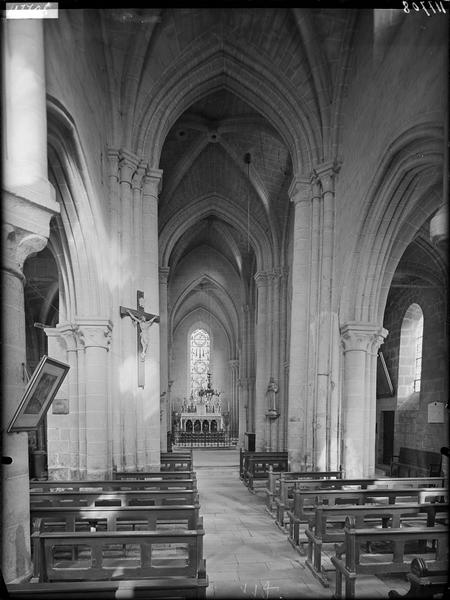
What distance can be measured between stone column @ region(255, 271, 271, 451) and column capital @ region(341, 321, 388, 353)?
8303 mm

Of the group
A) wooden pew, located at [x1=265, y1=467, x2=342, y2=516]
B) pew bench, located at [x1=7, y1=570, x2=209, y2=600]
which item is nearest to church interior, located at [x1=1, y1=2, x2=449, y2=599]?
wooden pew, located at [x1=265, y1=467, x2=342, y2=516]

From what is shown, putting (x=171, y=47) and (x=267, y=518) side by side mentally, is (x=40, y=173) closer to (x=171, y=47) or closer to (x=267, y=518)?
(x=267, y=518)

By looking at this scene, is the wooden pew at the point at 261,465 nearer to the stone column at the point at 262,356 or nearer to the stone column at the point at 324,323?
the stone column at the point at 324,323

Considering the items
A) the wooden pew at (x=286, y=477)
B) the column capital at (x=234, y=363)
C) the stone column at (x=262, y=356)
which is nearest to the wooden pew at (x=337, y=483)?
Answer: the wooden pew at (x=286, y=477)

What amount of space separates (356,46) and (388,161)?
372 cm

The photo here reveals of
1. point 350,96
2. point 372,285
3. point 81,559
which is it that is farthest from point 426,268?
point 81,559

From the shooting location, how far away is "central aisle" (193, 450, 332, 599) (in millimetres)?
5551

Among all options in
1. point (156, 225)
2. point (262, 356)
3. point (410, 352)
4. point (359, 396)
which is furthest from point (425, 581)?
point (262, 356)

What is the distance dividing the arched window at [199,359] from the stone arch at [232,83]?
2396cm

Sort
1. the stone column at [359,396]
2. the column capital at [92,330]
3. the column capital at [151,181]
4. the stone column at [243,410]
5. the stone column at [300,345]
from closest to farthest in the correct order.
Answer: the column capital at [92,330], the stone column at [359,396], the stone column at [300,345], the column capital at [151,181], the stone column at [243,410]

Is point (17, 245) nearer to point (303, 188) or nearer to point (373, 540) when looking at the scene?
point (373, 540)

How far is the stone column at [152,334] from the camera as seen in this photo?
11680 mm

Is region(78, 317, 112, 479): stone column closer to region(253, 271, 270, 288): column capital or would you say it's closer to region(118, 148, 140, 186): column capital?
region(118, 148, 140, 186): column capital

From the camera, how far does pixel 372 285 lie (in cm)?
1151
